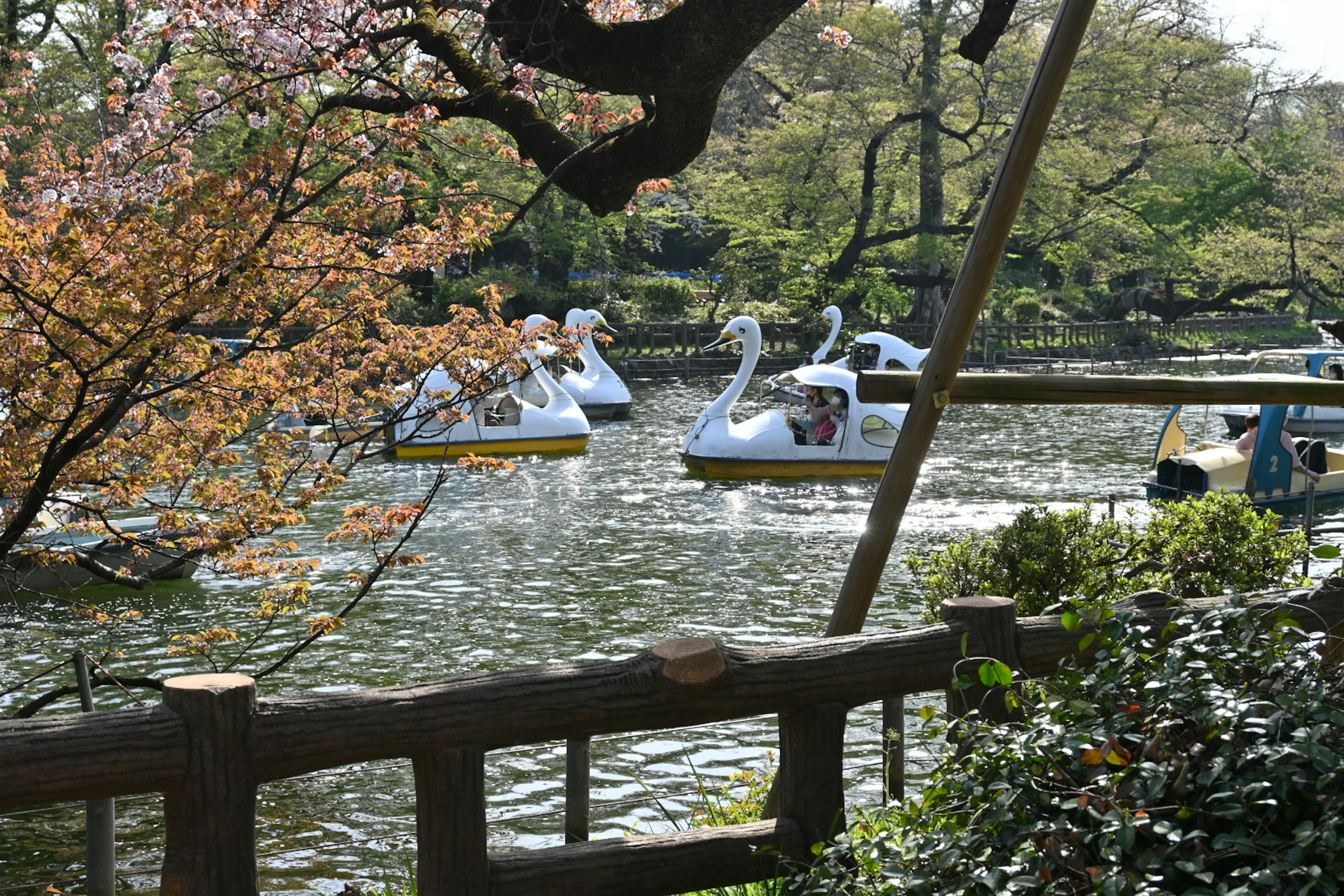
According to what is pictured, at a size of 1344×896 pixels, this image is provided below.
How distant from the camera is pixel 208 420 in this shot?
6.71m

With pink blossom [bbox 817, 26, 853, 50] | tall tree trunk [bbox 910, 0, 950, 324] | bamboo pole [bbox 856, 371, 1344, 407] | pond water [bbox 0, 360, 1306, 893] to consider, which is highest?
tall tree trunk [bbox 910, 0, 950, 324]

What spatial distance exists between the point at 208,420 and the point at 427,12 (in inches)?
102

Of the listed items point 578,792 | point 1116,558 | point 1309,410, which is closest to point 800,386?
point 1309,410

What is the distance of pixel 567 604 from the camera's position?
40.6 feet

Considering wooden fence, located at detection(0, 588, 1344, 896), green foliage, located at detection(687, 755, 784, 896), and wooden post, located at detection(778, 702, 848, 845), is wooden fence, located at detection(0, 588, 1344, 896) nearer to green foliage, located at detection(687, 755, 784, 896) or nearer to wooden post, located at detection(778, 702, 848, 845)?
wooden post, located at detection(778, 702, 848, 845)

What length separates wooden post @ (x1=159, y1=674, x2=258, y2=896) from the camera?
2.74m

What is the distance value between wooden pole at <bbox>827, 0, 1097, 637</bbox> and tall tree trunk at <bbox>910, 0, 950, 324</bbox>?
31.1 m

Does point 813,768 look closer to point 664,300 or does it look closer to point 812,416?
point 812,416

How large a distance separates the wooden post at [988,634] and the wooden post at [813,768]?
32 centimetres

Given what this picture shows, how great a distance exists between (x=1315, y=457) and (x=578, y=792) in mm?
15494

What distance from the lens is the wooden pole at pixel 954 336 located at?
414cm

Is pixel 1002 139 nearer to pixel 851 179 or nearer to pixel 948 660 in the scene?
pixel 851 179

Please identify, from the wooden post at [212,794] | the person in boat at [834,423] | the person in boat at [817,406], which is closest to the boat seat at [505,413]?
the person in boat at [817,406]

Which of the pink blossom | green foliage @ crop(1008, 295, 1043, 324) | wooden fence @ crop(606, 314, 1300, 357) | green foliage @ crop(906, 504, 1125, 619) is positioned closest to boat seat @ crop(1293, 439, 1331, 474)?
the pink blossom
